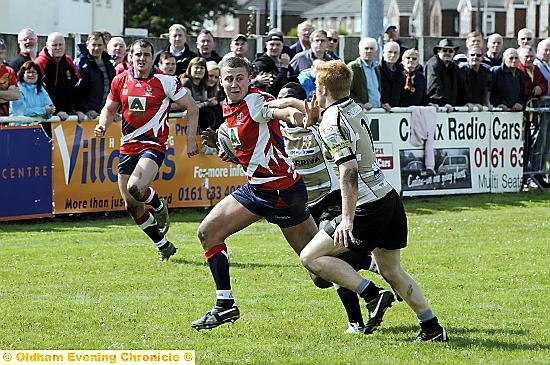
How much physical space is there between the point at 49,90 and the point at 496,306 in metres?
8.30

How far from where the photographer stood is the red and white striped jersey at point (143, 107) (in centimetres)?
1285

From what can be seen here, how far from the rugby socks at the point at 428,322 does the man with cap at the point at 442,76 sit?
1086 centimetres

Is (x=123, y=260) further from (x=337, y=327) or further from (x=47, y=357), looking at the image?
(x=47, y=357)

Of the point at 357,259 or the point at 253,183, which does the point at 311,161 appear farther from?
the point at 357,259

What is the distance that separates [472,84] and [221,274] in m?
Result: 11.3

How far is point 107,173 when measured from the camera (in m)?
16.7

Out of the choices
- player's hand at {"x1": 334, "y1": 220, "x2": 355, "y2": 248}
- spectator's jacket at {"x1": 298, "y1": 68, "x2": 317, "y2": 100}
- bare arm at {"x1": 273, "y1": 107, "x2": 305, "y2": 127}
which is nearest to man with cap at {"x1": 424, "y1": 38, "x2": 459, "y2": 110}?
spectator's jacket at {"x1": 298, "y1": 68, "x2": 317, "y2": 100}

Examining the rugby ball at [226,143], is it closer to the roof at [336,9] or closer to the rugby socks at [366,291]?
the rugby socks at [366,291]

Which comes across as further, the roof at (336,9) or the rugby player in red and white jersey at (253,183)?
the roof at (336,9)

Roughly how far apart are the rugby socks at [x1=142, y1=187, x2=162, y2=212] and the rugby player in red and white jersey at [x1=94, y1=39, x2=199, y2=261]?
1 cm

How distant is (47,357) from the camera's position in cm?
790

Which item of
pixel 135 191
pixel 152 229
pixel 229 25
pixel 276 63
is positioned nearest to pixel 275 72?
pixel 276 63

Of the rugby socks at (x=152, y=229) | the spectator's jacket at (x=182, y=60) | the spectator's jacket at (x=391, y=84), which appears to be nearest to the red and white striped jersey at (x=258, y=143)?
the rugby socks at (x=152, y=229)

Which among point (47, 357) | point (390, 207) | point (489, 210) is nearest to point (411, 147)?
point (489, 210)
